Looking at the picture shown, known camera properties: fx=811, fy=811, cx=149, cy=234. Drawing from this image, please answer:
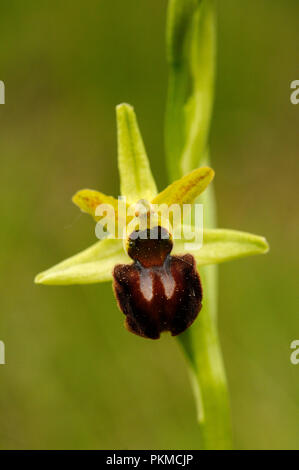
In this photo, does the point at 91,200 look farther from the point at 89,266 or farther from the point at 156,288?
the point at 156,288

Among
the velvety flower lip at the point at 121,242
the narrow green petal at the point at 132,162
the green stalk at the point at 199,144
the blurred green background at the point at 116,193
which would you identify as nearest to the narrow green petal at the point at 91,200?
the velvety flower lip at the point at 121,242

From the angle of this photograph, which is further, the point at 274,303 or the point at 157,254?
the point at 274,303

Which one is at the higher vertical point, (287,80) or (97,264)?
(287,80)

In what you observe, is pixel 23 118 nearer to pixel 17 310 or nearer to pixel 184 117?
pixel 17 310

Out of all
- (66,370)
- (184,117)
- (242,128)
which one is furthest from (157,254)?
(242,128)

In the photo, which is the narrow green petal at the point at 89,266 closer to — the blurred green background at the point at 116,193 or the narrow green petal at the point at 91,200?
the narrow green petal at the point at 91,200

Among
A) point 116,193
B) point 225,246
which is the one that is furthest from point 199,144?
point 116,193

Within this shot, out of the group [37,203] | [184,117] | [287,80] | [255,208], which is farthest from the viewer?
[287,80]
